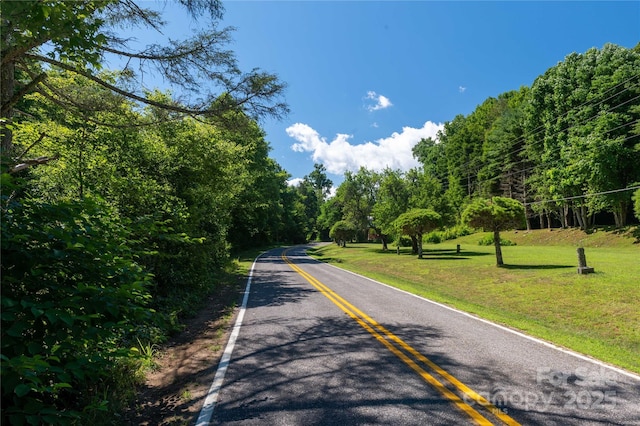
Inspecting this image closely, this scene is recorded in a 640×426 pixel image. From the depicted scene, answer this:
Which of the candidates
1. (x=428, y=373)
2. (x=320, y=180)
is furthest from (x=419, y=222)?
(x=320, y=180)

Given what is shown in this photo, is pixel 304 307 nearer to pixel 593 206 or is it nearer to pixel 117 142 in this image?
pixel 117 142

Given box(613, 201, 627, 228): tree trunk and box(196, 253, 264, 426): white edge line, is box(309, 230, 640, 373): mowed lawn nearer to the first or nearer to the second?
box(196, 253, 264, 426): white edge line

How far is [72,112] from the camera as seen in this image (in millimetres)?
6828

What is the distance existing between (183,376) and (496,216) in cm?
1936

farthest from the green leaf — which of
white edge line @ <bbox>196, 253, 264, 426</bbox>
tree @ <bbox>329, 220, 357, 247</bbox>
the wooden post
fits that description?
tree @ <bbox>329, 220, 357, 247</bbox>

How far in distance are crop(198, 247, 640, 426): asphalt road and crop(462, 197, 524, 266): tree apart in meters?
13.4

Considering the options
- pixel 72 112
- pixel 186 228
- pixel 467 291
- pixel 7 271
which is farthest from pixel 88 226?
pixel 467 291

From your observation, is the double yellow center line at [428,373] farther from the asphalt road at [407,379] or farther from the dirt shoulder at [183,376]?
the dirt shoulder at [183,376]

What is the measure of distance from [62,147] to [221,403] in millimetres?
7157

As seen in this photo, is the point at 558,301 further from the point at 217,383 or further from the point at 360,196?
the point at 360,196

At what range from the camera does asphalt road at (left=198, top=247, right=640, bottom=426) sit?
381 centimetres

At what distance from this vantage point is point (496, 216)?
19.9 m

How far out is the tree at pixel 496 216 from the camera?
19.9m

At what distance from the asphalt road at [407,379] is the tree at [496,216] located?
13.4 m
